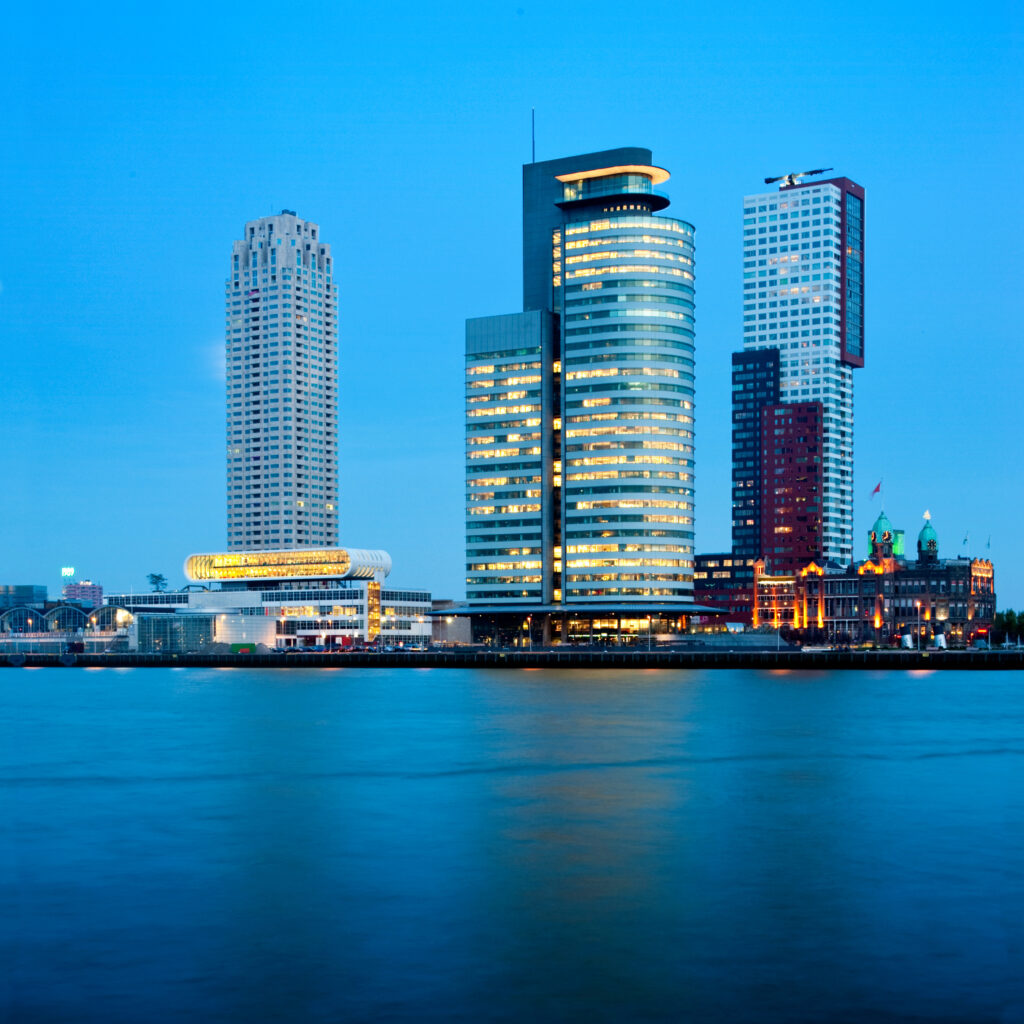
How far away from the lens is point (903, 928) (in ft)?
116

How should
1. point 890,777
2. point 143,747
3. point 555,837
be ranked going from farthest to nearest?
point 143,747, point 890,777, point 555,837

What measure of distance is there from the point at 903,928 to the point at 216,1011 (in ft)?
59.5

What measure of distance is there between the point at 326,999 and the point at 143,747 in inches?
2337

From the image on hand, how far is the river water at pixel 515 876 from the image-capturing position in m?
29.8

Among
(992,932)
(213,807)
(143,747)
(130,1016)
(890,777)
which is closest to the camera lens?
(130,1016)

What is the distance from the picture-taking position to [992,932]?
34.6 metres

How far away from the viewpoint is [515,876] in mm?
42094

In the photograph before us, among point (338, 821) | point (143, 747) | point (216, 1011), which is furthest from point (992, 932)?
point (143, 747)

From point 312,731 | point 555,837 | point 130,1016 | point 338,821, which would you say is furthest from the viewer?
point 312,731

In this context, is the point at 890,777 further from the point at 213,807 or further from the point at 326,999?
the point at 326,999

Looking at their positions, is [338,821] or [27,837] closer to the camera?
[27,837]

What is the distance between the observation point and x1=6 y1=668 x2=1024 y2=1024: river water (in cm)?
2980

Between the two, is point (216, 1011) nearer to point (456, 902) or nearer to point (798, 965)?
point (456, 902)

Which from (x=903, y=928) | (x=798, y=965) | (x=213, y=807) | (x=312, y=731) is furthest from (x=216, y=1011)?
(x=312, y=731)
